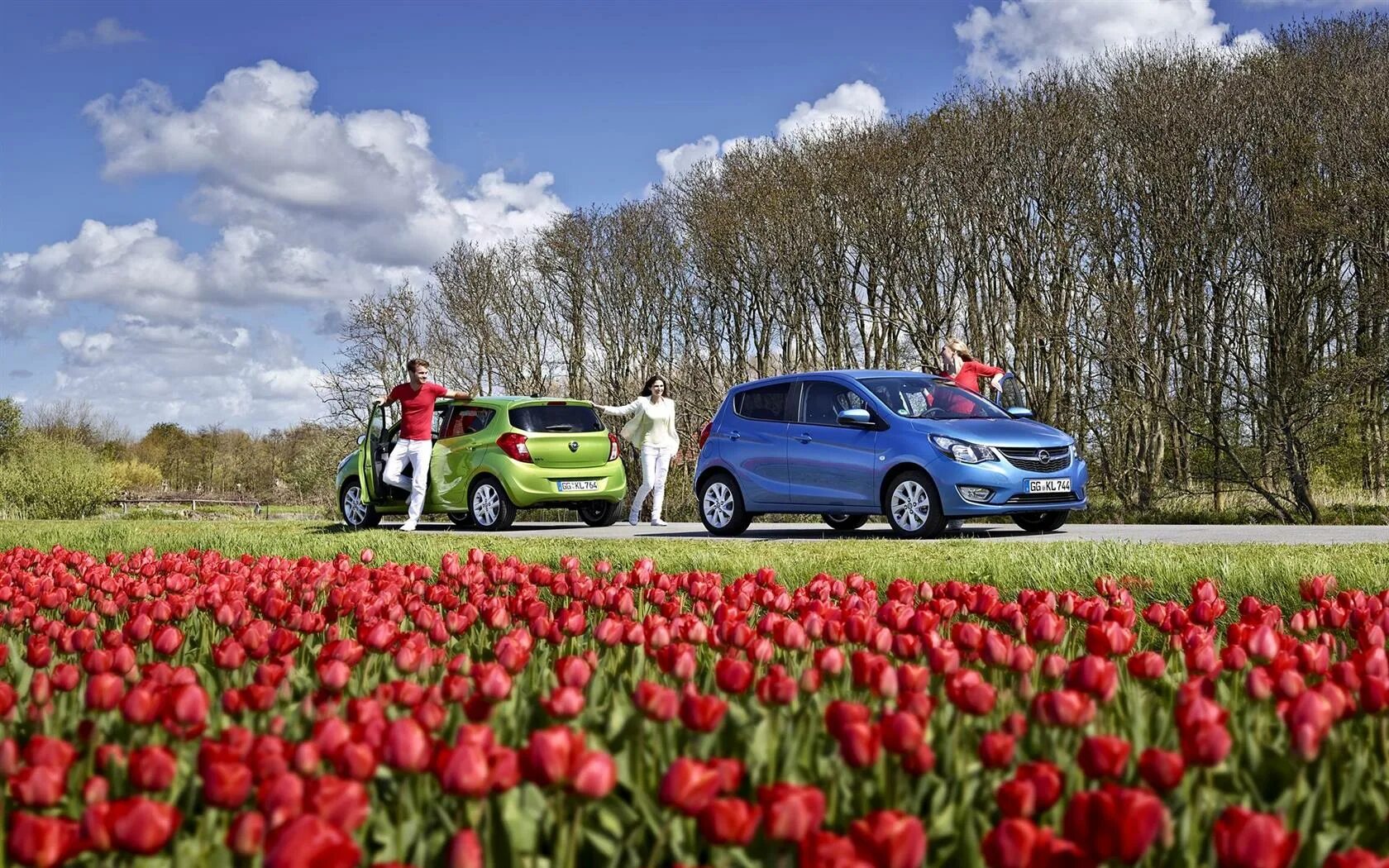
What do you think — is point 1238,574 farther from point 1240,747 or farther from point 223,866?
point 223,866

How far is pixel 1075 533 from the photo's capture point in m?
13.0

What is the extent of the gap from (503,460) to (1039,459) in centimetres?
659

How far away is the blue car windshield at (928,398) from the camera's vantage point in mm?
12664

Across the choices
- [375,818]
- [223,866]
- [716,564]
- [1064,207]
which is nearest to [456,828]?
[375,818]

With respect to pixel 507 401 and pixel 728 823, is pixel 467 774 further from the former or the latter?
pixel 507 401

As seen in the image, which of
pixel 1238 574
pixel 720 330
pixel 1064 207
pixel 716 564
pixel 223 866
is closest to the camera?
pixel 223 866

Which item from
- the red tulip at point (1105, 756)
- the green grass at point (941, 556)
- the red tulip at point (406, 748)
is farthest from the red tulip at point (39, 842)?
the green grass at point (941, 556)

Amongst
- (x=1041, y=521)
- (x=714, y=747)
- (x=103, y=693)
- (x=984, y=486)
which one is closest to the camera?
(x=714, y=747)

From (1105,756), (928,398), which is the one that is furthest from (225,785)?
(928,398)

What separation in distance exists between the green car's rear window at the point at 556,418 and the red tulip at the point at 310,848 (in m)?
13.9

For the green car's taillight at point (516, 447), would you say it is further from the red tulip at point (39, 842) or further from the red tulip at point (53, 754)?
the red tulip at point (39, 842)

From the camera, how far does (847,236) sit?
2680 centimetres

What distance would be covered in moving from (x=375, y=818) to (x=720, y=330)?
97.5 ft

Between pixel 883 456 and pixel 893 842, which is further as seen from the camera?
pixel 883 456
